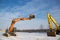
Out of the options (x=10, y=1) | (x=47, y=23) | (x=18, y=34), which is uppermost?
(x=10, y=1)

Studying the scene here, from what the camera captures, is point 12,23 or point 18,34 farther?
point 18,34

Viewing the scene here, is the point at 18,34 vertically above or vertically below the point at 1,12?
below

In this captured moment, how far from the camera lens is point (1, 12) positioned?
15.4 ft

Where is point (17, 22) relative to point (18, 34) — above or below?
above

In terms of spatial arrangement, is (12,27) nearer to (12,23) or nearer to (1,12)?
(12,23)

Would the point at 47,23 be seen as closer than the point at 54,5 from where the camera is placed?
No

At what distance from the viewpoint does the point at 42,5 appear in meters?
4.73

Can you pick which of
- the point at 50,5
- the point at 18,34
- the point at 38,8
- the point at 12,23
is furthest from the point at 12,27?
the point at 50,5

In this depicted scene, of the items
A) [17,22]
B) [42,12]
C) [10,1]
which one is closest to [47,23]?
[42,12]

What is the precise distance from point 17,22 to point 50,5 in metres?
1.14

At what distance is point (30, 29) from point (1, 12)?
1033 millimetres

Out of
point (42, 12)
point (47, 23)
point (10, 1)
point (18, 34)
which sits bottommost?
point (18, 34)

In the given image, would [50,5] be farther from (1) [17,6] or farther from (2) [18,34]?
(2) [18,34]

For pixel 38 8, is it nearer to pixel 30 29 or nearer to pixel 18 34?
pixel 30 29
